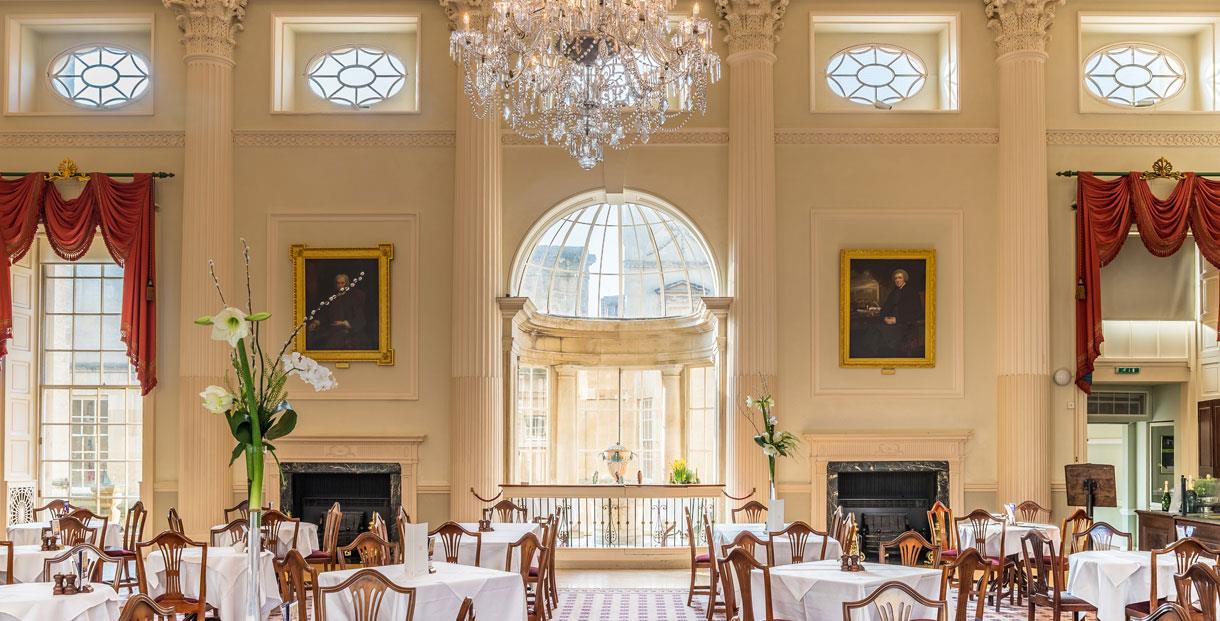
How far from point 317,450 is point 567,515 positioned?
3113mm

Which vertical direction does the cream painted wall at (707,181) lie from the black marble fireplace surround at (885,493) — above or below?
above

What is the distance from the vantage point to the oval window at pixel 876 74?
14914 mm

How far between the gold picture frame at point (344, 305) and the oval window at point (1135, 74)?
896 centimetres

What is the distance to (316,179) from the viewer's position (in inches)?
569

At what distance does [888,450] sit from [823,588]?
6678 millimetres

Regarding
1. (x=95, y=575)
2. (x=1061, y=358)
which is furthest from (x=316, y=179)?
(x=1061, y=358)

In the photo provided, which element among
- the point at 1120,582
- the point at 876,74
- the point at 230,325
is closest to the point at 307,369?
the point at 230,325

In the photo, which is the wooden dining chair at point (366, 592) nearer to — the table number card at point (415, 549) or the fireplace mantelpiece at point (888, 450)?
the table number card at point (415, 549)

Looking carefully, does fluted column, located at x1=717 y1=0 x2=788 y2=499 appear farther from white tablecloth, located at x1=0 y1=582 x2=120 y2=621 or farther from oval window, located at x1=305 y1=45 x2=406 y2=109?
white tablecloth, located at x1=0 y1=582 x2=120 y2=621

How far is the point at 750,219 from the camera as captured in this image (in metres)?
14.1

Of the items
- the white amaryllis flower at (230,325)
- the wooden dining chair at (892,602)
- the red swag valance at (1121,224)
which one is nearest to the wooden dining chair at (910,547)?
the wooden dining chair at (892,602)

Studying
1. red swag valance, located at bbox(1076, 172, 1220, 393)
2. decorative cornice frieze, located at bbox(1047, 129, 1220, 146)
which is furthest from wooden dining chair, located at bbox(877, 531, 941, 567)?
decorative cornice frieze, located at bbox(1047, 129, 1220, 146)

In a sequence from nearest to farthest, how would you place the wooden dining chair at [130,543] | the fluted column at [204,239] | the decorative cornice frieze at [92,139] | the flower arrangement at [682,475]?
the wooden dining chair at [130,543] < the fluted column at [204,239] < the decorative cornice frieze at [92,139] < the flower arrangement at [682,475]

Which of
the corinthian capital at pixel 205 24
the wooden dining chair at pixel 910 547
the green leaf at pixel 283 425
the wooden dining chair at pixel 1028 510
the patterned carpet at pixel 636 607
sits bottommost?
the patterned carpet at pixel 636 607
